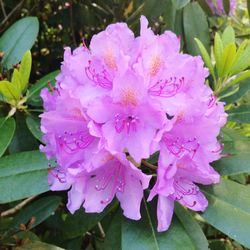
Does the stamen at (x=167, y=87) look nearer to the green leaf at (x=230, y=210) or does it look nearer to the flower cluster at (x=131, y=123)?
the flower cluster at (x=131, y=123)

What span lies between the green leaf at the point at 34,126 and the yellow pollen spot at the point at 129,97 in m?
0.36

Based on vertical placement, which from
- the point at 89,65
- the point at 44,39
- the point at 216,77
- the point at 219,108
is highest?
the point at 89,65

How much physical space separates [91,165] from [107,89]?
6.3 inches

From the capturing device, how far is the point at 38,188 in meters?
1.07

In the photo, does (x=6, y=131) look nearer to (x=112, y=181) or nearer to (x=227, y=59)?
(x=112, y=181)

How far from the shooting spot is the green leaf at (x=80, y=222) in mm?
1148

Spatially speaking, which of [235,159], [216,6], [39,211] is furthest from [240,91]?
[39,211]

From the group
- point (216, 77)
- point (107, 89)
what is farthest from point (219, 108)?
point (216, 77)

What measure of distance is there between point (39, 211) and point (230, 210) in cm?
51

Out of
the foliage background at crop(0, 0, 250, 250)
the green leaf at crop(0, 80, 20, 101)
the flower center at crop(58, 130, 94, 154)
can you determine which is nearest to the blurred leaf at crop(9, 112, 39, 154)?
the foliage background at crop(0, 0, 250, 250)

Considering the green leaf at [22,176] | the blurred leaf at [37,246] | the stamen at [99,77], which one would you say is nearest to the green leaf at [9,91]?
the green leaf at [22,176]

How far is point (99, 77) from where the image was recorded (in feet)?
3.19

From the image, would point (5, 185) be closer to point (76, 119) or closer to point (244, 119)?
point (76, 119)

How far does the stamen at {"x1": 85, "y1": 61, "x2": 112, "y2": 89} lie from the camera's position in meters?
0.97
